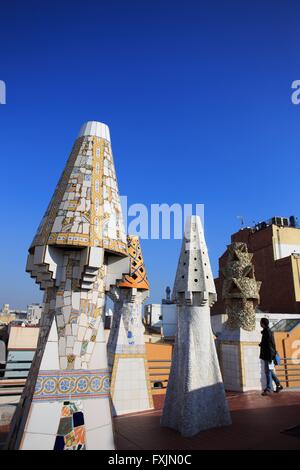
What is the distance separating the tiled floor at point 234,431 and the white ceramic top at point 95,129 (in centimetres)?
480

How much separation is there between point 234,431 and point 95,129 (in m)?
5.66

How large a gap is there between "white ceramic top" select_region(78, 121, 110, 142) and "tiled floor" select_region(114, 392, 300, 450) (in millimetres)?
4803

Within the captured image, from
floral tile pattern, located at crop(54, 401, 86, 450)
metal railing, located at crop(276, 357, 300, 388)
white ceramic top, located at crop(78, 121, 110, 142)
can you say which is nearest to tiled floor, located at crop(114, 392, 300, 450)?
floral tile pattern, located at crop(54, 401, 86, 450)

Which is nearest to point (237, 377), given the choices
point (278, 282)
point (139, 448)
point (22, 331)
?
point (139, 448)

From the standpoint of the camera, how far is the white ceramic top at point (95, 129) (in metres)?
5.41

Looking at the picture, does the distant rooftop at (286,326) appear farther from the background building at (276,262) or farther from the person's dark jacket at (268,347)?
the person's dark jacket at (268,347)

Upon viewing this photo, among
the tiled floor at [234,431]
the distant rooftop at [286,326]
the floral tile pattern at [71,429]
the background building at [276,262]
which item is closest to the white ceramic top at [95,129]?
the floral tile pattern at [71,429]

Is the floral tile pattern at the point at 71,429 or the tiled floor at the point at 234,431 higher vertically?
the floral tile pattern at the point at 71,429

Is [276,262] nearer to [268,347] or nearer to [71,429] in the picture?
[268,347]

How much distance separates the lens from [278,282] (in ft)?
89.1

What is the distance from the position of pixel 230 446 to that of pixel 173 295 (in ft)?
9.14

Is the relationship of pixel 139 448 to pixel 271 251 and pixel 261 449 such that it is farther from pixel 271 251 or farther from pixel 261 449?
pixel 271 251
